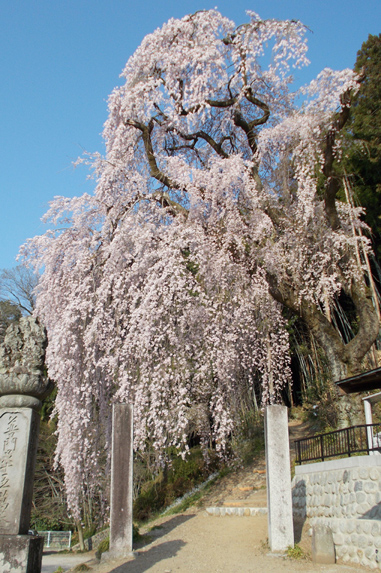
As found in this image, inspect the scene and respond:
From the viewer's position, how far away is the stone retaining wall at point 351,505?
6496 mm

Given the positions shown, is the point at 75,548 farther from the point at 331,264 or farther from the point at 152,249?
the point at 331,264

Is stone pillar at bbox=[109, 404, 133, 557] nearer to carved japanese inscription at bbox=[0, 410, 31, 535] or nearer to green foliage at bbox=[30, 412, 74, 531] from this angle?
carved japanese inscription at bbox=[0, 410, 31, 535]

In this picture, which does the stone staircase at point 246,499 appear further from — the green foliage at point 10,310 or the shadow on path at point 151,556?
the green foliage at point 10,310

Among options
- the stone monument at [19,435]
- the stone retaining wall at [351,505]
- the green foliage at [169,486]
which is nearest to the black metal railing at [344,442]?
the stone retaining wall at [351,505]

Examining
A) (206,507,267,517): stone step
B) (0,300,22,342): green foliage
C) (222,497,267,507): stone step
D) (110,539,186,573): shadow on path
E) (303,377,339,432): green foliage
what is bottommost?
(110,539,186,573): shadow on path

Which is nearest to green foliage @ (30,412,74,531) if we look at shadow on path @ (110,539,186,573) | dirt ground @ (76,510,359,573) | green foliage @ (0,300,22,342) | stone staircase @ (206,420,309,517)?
green foliage @ (0,300,22,342)

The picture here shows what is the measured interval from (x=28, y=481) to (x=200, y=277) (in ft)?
18.3

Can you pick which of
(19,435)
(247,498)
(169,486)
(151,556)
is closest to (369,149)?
(247,498)

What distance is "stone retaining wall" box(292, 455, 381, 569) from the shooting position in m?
6.50

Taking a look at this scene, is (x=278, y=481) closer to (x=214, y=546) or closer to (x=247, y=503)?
(x=214, y=546)

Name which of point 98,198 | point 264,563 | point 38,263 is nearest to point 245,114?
point 98,198

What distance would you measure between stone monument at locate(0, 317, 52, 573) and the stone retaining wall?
15.1ft

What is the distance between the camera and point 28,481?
14.2 ft

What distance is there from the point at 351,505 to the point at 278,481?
112cm
